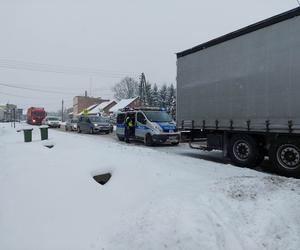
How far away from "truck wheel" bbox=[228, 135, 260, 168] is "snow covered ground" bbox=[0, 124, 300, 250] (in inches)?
128

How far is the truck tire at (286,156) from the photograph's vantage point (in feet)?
29.3

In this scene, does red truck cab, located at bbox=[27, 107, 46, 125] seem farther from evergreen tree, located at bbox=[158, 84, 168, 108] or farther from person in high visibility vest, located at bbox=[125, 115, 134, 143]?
person in high visibility vest, located at bbox=[125, 115, 134, 143]

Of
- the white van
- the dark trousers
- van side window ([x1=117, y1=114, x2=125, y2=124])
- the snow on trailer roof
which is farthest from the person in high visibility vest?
the snow on trailer roof

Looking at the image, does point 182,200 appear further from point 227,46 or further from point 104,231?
point 227,46

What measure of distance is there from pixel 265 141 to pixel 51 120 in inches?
1613

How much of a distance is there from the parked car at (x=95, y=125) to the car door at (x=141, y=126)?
1087 centimetres

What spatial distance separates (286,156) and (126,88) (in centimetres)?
9983

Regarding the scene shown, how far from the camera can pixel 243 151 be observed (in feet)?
34.9

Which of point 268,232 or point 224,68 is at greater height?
point 224,68

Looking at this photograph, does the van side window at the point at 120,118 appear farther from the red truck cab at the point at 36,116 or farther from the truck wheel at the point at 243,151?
the red truck cab at the point at 36,116


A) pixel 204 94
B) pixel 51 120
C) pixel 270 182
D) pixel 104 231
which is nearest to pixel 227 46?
pixel 204 94

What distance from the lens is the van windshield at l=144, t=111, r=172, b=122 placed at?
17972 millimetres

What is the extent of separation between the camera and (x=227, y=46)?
11031 millimetres

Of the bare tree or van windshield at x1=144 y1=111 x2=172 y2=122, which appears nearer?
van windshield at x1=144 y1=111 x2=172 y2=122
